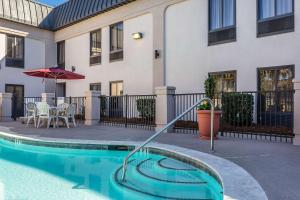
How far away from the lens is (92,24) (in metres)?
16.7

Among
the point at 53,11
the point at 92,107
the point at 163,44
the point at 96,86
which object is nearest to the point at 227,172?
the point at 92,107

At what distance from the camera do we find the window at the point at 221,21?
1081 cm

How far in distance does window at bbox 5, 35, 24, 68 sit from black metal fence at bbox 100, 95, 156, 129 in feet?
22.3

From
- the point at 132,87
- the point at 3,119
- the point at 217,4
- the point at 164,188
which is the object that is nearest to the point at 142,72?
the point at 132,87

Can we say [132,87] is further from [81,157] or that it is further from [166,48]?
[81,157]

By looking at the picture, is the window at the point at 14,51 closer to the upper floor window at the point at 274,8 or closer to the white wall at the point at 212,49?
the white wall at the point at 212,49

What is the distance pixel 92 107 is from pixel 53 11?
33.8 feet

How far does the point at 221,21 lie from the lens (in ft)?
36.5

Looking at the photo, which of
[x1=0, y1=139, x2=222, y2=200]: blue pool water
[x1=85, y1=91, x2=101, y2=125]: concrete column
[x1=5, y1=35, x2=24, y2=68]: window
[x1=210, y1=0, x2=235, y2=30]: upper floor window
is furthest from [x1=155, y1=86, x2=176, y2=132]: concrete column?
[x1=5, y1=35, x2=24, y2=68]: window

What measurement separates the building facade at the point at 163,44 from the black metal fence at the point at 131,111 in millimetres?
1033

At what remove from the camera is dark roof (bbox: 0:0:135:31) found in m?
16.0

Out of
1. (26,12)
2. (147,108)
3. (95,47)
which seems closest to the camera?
(147,108)

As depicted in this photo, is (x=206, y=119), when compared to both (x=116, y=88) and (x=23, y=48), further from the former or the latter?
(x=23, y=48)

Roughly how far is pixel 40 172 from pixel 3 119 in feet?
32.1
